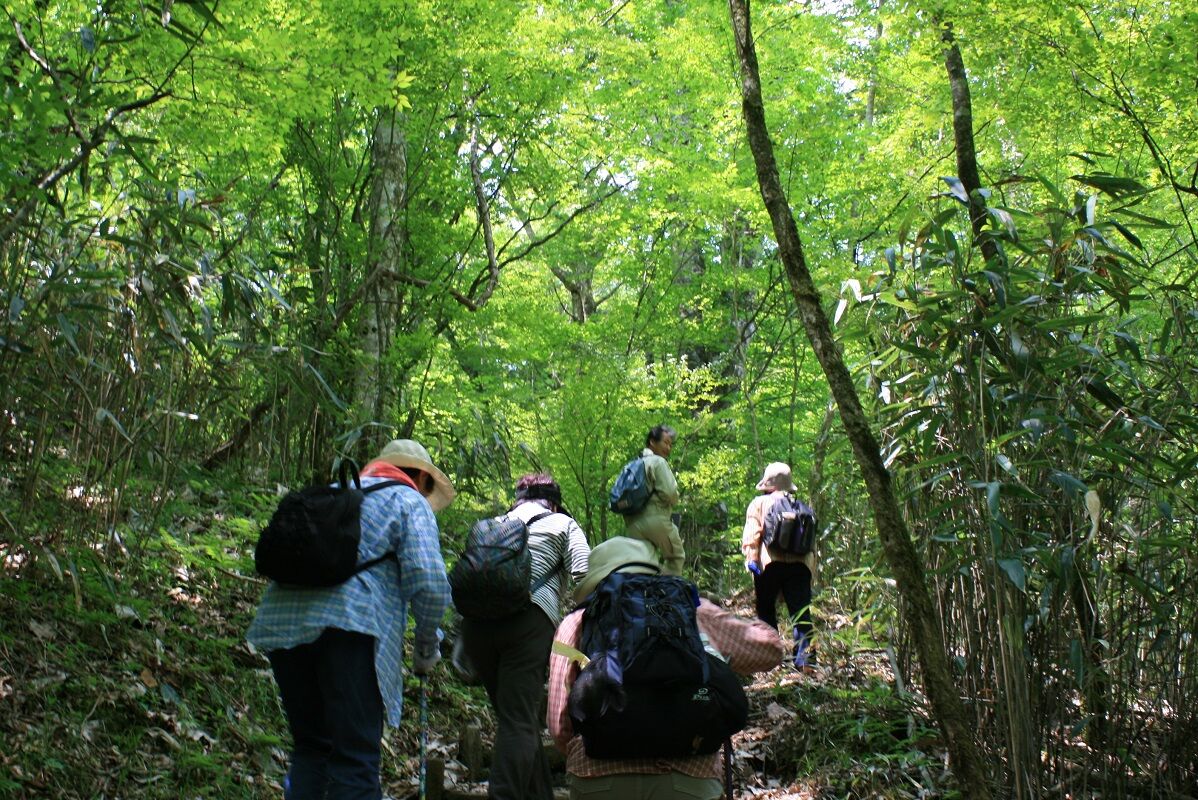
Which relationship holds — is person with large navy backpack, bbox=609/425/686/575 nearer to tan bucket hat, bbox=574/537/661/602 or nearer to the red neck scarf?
tan bucket hat, bbox=574/537/661/602

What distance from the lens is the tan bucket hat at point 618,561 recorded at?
404 cm

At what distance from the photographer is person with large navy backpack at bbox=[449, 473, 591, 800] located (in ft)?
15.2

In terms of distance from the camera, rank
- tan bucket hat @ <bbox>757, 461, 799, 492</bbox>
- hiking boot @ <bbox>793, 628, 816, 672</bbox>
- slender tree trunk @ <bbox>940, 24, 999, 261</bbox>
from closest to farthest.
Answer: slender tree trunk @ <bbox>940, 24, 999, 261</bbox> < hiking boot @ <bbox>793, 628, 816, 672</bbox> < tan bucket hat @ <bbox>757, 461, 799, 492</bbox>

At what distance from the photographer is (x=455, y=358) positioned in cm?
1051

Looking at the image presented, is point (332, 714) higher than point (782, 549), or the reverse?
point (782, 549)

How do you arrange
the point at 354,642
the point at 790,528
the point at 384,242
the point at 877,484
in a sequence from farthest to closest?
the point at 384,242 → the point at 790,528 → the point at 877,484 → the point at 354,642

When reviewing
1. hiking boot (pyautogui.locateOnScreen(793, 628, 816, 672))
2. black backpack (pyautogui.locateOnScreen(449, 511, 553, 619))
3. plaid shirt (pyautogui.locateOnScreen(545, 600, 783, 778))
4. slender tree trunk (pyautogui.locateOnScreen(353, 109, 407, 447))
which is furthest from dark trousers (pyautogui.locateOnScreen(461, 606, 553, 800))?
slender tree trunk (pyautogui.locateOnScreen(353, 109, 407, 447))

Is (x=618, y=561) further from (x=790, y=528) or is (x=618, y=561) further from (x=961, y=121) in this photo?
(x=961, y=121)

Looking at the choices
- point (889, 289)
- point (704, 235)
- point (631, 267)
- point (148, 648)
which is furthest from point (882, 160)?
point (148, 648)

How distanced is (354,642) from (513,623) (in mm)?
1265

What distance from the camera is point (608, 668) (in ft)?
11.6

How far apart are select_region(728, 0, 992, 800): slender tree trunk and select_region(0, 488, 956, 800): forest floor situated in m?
0.92

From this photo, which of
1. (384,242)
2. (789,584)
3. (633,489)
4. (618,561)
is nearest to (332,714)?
(618,561)

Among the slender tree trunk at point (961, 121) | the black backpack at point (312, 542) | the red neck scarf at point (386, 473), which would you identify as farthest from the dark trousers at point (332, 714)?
the slender tree trunk at point (961, 121)
